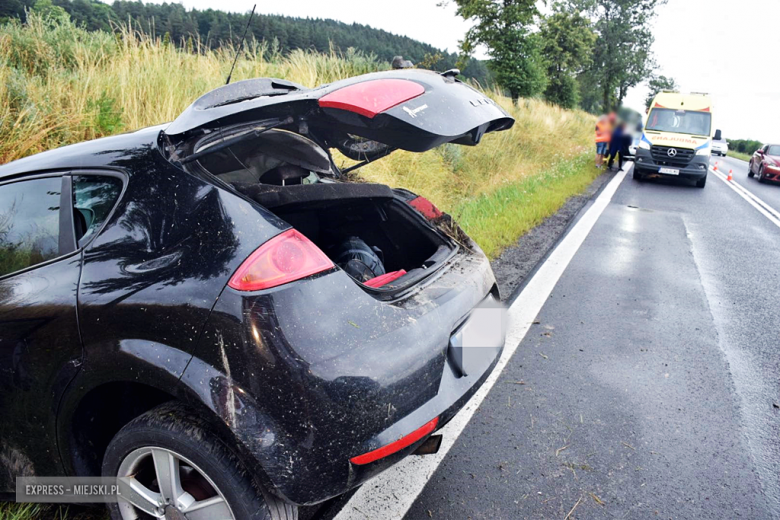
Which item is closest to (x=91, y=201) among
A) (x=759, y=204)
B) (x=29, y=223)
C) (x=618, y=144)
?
(x=29, y=223)

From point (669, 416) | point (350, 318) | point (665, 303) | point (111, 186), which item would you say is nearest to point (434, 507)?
point (350, 318)

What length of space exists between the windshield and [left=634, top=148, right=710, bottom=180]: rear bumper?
1307 mm

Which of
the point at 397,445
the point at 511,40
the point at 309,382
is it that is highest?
the point at 511,40

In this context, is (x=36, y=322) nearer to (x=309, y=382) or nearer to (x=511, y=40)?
(x=309, y=382)

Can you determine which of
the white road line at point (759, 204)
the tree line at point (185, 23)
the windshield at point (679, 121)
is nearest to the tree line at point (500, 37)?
the tree line at point (185, 23)

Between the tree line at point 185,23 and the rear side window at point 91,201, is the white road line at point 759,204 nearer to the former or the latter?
the tree line at point 185,23

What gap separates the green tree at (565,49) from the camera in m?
36.0

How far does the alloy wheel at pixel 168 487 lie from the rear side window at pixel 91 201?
811mm

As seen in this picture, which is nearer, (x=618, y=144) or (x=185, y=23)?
(x=185, y=23)

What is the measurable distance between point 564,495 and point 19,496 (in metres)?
2.26

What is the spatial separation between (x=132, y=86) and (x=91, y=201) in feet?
18.3

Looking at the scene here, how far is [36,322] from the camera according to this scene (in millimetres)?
1867

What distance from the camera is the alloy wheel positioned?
5.67ft

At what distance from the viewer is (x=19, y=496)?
6.85ft
